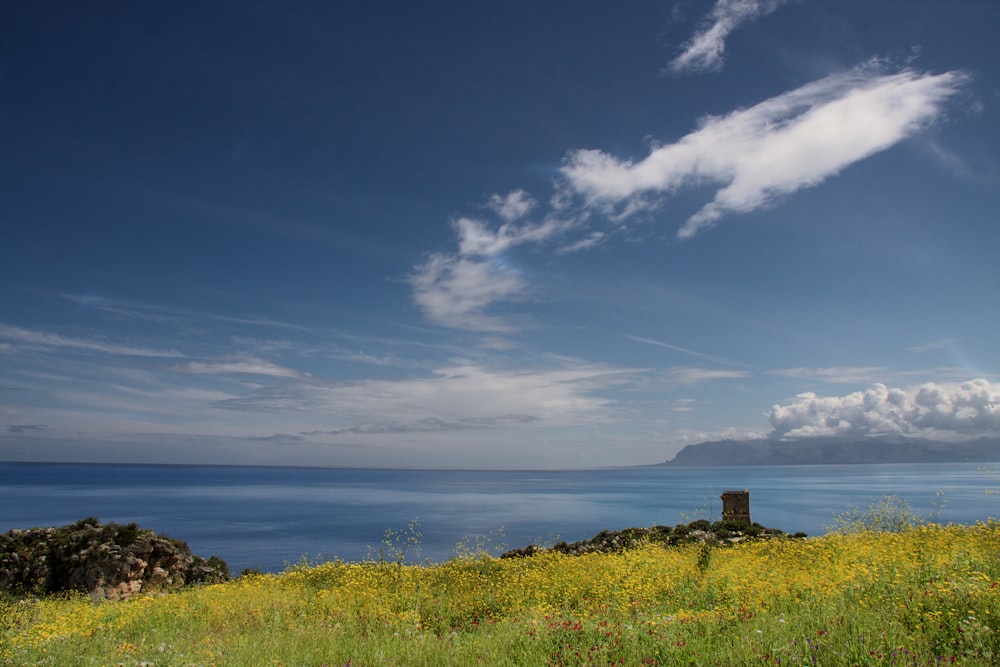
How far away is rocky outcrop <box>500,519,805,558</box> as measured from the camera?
19016 mm

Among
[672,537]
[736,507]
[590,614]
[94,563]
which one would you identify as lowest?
[94,563]

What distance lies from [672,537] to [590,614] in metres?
10.8

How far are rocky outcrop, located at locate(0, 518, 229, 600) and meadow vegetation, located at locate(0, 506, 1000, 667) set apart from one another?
384cm

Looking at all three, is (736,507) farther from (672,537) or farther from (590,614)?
(590,614)

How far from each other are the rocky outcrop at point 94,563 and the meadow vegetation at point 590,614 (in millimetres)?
3842

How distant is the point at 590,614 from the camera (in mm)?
9664

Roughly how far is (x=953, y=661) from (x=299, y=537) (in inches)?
3222

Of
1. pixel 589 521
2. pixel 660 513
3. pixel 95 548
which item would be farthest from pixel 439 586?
pixel 660 513

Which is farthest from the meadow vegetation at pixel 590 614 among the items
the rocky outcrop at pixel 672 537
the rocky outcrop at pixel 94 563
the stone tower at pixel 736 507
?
the stone tower at pixel 736 507

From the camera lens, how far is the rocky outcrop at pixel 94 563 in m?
18.0

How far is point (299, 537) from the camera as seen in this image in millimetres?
77875

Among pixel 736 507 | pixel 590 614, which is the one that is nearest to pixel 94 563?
pixel 590 614

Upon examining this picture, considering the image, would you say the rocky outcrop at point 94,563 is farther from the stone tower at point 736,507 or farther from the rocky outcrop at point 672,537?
the stone tower at point 736,507

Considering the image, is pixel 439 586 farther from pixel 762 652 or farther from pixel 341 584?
pixel 762 652
